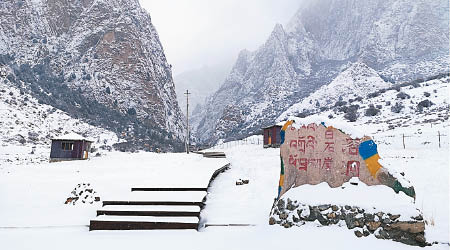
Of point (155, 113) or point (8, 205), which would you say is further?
point (155, 113)

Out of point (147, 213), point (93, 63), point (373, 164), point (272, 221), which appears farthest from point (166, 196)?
point (93, 63)

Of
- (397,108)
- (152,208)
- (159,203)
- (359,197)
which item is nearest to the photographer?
(359,197)

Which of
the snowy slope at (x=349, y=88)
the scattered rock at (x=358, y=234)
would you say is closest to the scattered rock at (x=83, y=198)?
the scattered rock at (x=358, y=234)

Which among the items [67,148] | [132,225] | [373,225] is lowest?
[132,225]

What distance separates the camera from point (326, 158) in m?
5.20

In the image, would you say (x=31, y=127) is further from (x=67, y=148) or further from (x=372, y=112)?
(x=372, y=112)

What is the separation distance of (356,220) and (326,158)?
1.26 m

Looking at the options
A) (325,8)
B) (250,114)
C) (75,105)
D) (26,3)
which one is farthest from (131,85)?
(325,8)

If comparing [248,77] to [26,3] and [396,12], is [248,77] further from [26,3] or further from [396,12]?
[26,3]

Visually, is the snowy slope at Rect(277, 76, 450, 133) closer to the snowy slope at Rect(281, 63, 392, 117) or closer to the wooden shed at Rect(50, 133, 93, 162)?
the snowy slope at Rect(281, 63, 392, 117)

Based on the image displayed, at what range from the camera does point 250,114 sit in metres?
104

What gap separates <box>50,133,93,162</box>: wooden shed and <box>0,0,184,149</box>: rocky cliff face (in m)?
22.4

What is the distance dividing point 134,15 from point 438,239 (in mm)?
90094

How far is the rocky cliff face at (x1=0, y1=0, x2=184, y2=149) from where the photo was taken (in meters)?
56.2
